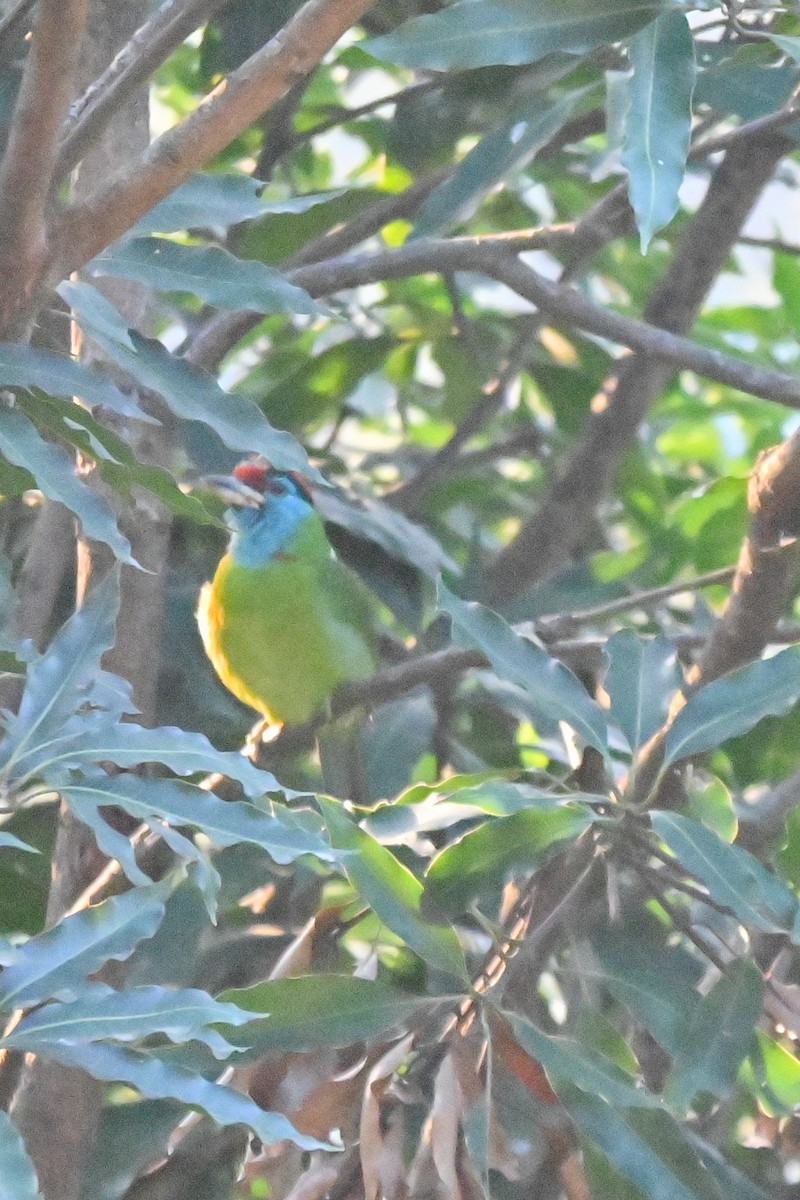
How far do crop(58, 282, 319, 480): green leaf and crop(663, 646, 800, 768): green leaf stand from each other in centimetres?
46

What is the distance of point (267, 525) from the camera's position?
3.29 m

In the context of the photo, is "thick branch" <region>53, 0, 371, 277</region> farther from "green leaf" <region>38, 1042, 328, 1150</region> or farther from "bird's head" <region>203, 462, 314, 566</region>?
"bird's head" <region>203, 462, 314, 566</region>

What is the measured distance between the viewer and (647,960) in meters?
1.84

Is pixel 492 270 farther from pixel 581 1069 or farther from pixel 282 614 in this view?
pixel 581 1069

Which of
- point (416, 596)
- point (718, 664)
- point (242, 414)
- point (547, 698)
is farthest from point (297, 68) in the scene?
point (416, 596)

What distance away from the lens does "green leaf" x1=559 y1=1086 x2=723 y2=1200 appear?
1467 millimetres

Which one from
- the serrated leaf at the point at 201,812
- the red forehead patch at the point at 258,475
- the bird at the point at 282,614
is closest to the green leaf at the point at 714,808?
the serrated leaf at the point at 201,812

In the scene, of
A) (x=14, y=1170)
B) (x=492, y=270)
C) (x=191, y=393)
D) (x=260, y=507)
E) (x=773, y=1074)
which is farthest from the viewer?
(x=260, y=507)

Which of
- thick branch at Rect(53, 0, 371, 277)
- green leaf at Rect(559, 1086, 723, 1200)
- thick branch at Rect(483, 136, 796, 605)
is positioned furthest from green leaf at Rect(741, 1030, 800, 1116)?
thick branch at Rect(53, 0, 371, 277)

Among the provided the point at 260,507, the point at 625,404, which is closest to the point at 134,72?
the point at 625,404

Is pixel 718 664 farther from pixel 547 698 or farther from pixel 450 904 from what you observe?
pixel 450 904

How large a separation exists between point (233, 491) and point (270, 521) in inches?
3.9

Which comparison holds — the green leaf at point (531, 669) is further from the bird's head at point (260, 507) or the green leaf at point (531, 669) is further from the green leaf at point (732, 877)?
the bird's head at point (260, 507)

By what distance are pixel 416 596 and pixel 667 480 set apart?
0.69 metres
